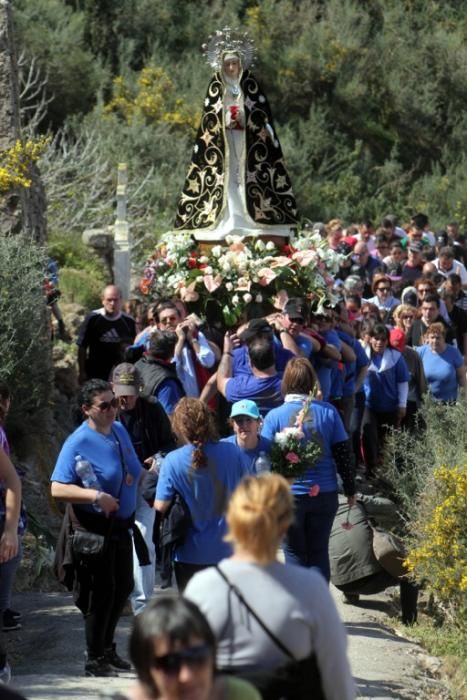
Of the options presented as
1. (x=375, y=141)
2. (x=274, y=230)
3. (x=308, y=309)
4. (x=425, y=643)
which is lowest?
(x=425, y=643)

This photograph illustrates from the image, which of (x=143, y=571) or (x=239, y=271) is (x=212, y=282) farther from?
(x=143, y=571)

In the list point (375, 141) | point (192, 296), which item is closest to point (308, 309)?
point (192, 296)

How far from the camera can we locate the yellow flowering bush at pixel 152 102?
1080 inches

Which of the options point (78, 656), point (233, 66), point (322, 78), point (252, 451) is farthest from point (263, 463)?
point (322, 78)

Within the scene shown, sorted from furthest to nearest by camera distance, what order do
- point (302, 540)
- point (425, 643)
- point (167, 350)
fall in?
point (167, 350) < point (425, 643) < point (302, 540)

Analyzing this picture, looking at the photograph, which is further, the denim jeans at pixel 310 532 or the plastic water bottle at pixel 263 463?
the denim jeans at pixel 310 532

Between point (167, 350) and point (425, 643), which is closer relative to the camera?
point (425, 643)

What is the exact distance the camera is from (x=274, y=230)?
41.1 feet

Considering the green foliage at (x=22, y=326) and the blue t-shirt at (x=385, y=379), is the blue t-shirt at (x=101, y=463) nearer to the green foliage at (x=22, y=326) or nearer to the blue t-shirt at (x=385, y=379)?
the green foliage at (x=22, y=326)

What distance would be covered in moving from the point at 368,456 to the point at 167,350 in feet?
11.6

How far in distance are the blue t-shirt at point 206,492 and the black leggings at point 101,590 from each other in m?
0.42

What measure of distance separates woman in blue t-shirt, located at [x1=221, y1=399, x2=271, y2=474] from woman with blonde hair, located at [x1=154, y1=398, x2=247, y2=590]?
1.34 feet

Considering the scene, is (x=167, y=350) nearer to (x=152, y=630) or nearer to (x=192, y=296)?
(x=192, y=296)

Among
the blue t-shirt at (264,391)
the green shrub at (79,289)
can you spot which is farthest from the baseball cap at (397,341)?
the green shrub at (79,289)
